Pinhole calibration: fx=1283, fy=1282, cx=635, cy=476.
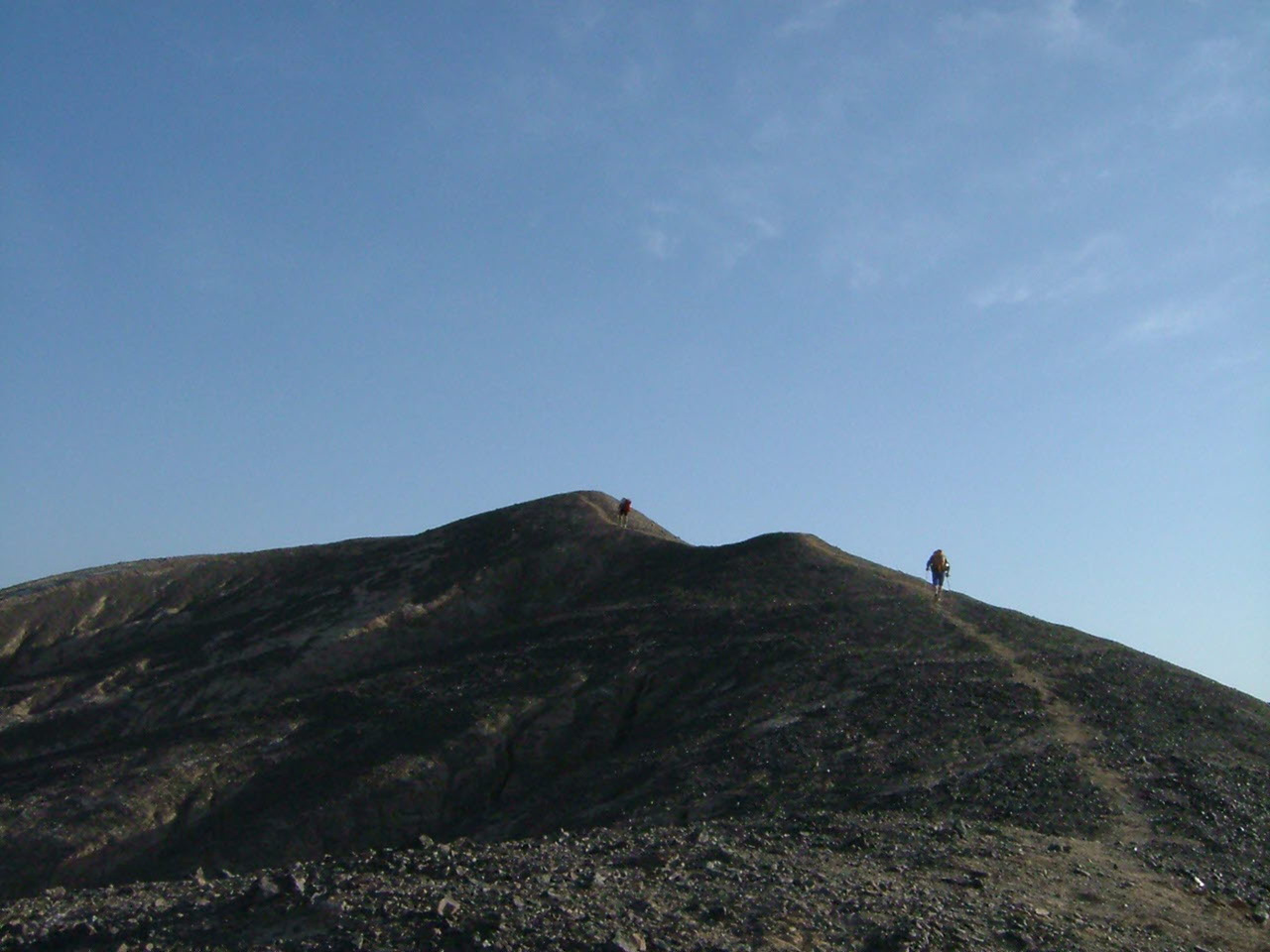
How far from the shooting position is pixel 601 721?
3859 centimetres

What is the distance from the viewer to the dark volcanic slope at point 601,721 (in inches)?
1058

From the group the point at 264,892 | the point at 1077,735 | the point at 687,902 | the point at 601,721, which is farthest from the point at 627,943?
the point at 601,721

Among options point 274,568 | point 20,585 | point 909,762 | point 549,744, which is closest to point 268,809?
point 549,744

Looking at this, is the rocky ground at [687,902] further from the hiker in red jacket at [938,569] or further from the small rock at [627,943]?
the hiker in red jacket at [938,569]

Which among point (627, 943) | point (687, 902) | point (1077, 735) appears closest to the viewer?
point (627, 943)

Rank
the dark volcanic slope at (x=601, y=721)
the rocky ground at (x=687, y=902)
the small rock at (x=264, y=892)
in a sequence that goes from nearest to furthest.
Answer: the rocky ground at (x=687, y=902) < the small rock at (x=264, y=892) < the dark volcanic slope at (x=601, y=721)

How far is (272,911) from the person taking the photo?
16.9 meters

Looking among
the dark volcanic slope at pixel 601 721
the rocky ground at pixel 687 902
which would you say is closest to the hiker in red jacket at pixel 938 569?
the dark volcanic slope at pixel 601 721

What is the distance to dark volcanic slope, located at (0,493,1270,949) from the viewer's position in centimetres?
2688

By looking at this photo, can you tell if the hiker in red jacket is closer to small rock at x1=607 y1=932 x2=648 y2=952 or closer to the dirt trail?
the dirt trail

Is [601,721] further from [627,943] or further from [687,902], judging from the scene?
[627,943]

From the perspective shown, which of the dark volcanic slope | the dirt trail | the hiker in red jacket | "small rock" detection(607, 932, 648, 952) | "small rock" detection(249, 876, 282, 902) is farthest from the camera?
the hiker in red jacket

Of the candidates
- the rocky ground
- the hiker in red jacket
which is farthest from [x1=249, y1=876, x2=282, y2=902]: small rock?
the hiker in red jacket

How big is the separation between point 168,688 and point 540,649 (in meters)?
15.2
